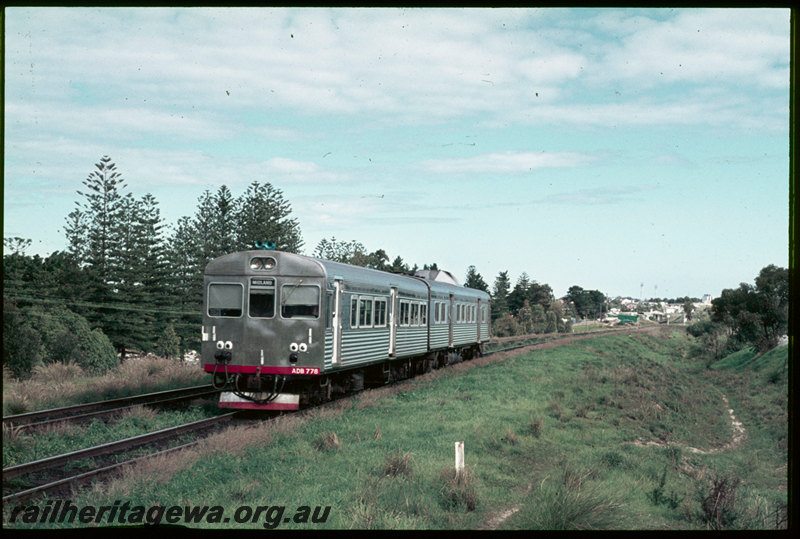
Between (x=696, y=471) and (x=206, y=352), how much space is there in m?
10.00

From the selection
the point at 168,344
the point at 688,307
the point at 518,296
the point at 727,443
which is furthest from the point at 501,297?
the point at 727,443

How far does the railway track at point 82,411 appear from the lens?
41.6 feet

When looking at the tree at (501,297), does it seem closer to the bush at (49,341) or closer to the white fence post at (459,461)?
the bush at (49,341)

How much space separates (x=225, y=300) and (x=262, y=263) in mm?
1130

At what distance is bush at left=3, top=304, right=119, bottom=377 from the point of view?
29562 mm

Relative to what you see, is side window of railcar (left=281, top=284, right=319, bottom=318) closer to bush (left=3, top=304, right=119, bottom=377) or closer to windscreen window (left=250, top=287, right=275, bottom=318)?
windscreen window (left=250, top=287, right=275, bottom=318)

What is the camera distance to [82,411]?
567 inches

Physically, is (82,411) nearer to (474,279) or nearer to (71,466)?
(71,466)

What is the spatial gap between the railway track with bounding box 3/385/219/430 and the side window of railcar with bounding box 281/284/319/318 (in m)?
3.69

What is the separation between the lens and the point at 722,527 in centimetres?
837

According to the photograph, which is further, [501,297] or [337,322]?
[501,297]

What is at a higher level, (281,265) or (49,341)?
(281,265)

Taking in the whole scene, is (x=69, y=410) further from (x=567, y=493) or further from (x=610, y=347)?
(x=610, y=347)
